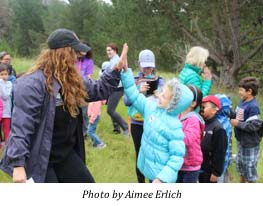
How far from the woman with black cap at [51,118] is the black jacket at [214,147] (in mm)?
1261

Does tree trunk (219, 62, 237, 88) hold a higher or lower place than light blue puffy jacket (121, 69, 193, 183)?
lower

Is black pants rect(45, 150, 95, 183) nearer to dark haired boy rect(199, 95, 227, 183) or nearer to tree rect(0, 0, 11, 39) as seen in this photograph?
dark haired boy rect(199, 95, 227, 183)

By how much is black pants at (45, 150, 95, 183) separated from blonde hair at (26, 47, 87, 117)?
15.4 inches

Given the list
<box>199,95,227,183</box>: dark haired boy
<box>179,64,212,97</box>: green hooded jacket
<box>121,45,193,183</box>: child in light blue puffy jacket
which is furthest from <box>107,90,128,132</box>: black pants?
<box>121,45,193,183</box>: child in light blue puffy jacket

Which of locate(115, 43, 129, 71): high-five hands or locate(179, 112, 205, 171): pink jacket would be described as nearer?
locate(115, 43, 129, 71): high-five hands

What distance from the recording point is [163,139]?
3383mm

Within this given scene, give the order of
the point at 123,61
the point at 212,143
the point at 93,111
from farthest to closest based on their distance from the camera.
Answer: the point at 93,111
the point at 212,143
the point at 123,61

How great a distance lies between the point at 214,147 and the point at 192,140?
0.43 m

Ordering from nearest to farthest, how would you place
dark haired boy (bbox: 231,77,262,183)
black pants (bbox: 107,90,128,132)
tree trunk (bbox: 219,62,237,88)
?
→ dark haired boy (bbox: 231,77,262,183), black pants (bbox: 107,90,128,132), tree trunk (bbox: 219,62,237,88)

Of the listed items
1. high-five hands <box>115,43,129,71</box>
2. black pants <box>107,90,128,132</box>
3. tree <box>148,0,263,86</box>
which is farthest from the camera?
tree <box>148,0,263,86</box>

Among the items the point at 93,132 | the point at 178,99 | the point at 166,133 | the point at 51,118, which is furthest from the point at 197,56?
the point at 93,132

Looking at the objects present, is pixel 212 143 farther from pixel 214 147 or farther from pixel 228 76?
pixel 228 76

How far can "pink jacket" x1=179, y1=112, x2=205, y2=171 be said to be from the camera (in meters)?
3.70

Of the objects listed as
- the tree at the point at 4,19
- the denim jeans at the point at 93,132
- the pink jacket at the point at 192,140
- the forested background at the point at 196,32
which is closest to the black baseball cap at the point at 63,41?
the forested background at the point at 196,32
